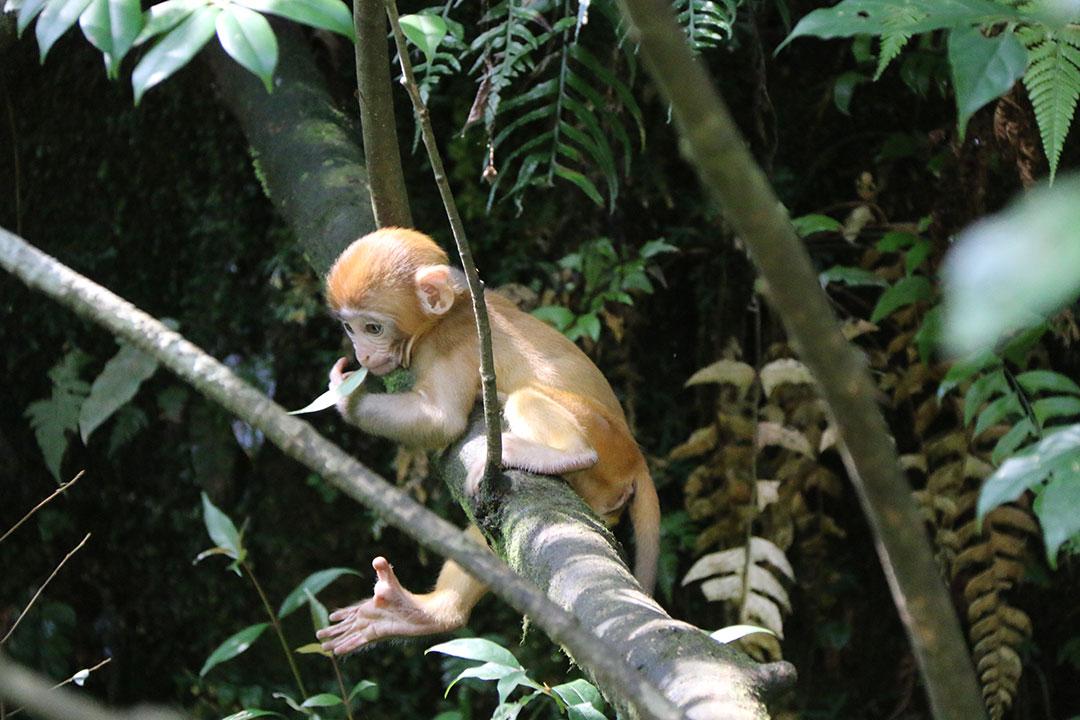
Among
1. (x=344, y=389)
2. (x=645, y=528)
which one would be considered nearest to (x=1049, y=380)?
(x=645, y=528)

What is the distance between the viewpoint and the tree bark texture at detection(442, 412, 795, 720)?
1602mm

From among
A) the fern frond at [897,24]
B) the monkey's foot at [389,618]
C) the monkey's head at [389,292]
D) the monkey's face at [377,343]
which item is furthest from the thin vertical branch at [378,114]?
the fern frond at [897,24]

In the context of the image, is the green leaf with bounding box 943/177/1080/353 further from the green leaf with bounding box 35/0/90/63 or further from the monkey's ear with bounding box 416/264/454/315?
the monkey's ear with bounding box 416/264/454/315

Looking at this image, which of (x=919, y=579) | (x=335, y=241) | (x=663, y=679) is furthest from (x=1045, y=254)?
(x=335, y=241)

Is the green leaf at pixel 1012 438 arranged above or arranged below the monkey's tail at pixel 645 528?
above

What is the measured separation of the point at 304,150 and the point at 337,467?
108 inches

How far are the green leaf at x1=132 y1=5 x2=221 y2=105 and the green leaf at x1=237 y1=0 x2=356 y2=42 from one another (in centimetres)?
7

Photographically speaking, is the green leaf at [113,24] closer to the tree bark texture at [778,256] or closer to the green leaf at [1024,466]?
the tree bark texture at [778,256]

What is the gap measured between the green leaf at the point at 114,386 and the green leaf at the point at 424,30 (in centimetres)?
213

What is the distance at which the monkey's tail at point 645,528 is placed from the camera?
3.02m

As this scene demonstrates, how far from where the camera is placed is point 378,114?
287 centimetres

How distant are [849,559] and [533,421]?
2.10 m

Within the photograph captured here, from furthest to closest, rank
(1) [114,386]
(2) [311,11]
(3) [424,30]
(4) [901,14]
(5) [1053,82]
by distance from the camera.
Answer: (1) [114,386] → (5) [1053,82] → (3) [424,30] → (4) [901,14] → (2) [311,11]

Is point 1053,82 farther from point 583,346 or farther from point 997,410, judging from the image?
point 583,346
